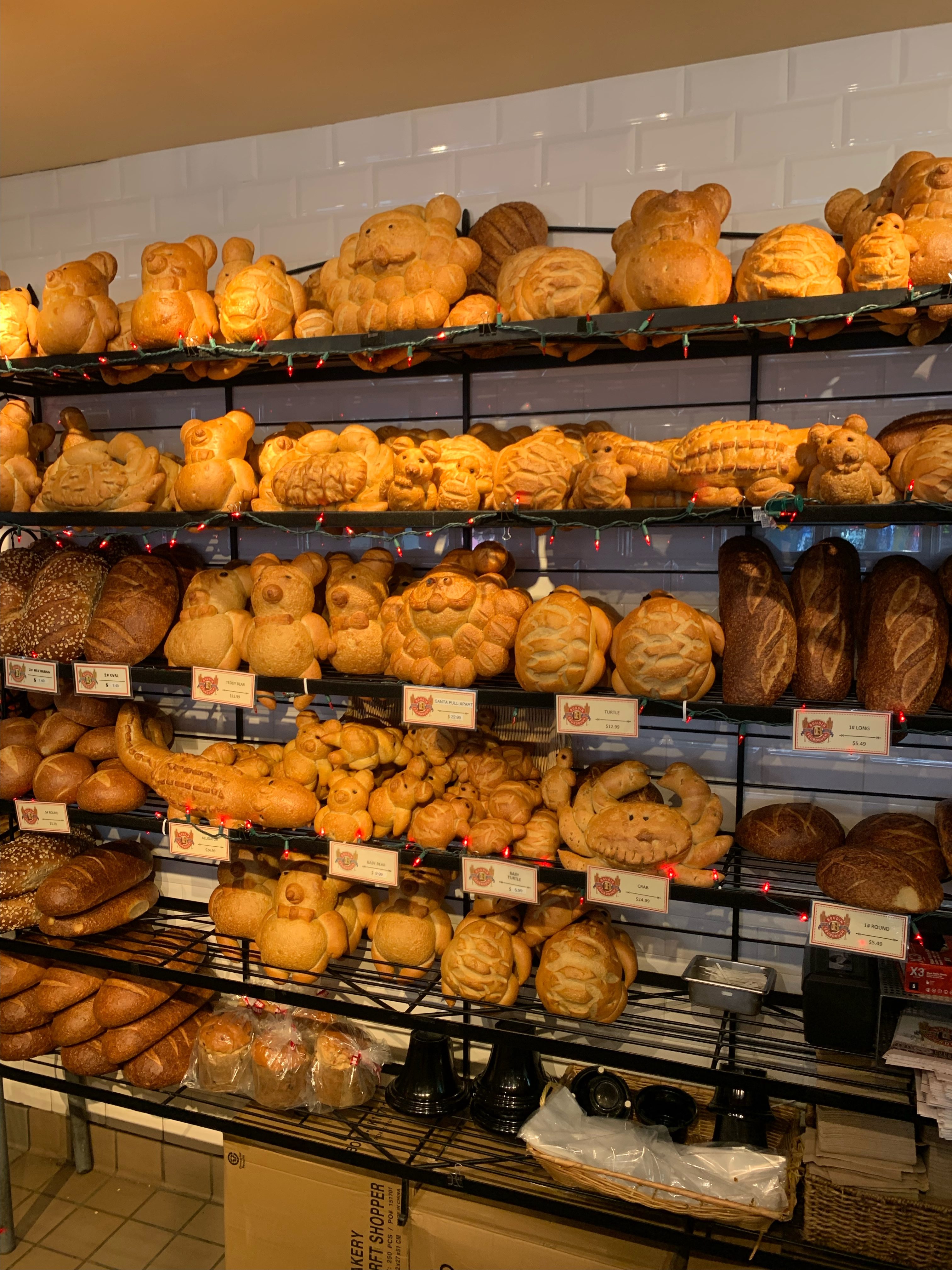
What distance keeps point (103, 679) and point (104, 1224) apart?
5.78 feet

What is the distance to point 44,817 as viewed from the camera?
2.58 m

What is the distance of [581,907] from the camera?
2.22 meters

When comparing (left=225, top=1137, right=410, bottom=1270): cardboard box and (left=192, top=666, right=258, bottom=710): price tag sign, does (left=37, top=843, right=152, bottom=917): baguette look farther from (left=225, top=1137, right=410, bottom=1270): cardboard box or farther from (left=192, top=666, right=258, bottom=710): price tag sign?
(left=225, top=1137, right=410, bottom=1270): cardboard box

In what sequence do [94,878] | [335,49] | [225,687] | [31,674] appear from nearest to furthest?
[335,49], [225,687], [31,674], [94,878]

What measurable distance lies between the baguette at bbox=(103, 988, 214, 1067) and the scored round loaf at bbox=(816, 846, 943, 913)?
1722 millimetres

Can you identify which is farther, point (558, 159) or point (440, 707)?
point (558, 159)

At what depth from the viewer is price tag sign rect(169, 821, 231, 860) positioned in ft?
7.78

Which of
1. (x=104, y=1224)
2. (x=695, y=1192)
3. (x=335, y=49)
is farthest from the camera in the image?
(x=104, y=1224)

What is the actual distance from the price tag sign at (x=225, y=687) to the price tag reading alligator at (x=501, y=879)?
2.16 ft

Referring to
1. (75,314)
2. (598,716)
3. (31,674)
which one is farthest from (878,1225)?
(75,314)

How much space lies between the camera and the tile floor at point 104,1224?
268 centimetres

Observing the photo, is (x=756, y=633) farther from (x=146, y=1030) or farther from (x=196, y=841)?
(x=146, y=1030)

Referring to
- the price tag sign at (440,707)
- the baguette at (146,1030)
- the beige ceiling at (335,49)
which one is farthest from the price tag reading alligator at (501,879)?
the beige ceiling at (335,49)

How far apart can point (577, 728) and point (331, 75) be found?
170 centimetres
